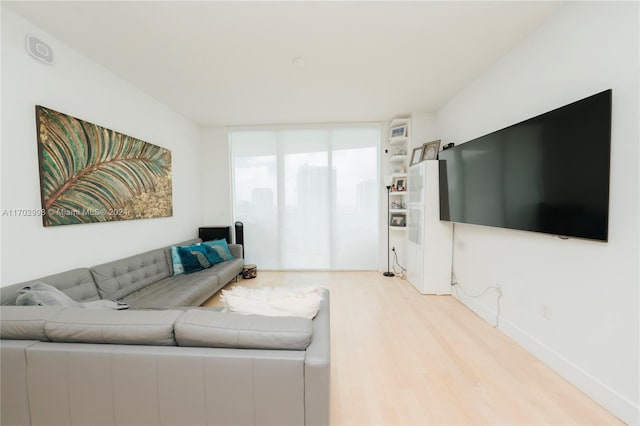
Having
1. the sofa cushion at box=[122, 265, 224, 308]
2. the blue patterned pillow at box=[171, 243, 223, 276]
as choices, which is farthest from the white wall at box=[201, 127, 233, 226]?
the sofa cushion at box=[122, 265, 224, 308]

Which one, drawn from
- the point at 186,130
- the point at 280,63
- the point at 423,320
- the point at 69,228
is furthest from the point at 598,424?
the point at 186,130

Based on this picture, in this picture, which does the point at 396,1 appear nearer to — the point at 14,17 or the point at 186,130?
the point at 14,17

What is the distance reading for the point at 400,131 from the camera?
3.98m

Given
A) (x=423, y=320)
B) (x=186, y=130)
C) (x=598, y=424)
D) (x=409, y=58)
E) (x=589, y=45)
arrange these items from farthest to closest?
1. (x=186, y=130)
2. (x=423, y=320)
3. (x=409, y=58)
4. (x=589, y=45)
5. (x=598, y=424)

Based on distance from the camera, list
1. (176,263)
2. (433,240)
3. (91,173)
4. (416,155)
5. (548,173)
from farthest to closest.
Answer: (416,155) < (433,240) < (176,263) < (91,173) < (548,173)

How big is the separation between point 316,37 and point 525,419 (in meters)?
3.06

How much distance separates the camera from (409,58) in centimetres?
232

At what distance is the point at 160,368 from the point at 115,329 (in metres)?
0.30

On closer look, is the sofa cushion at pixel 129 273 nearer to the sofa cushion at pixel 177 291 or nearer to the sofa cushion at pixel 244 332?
the sofa cushion at pixel 177 291

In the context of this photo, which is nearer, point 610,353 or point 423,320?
point 610,353

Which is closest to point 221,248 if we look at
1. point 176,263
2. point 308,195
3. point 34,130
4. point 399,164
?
point 176,263

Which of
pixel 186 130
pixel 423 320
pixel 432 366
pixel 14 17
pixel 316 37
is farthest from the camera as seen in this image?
pixel 186 130

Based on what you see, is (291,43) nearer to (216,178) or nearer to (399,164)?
(399,164)

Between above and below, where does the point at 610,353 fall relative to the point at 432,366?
above
